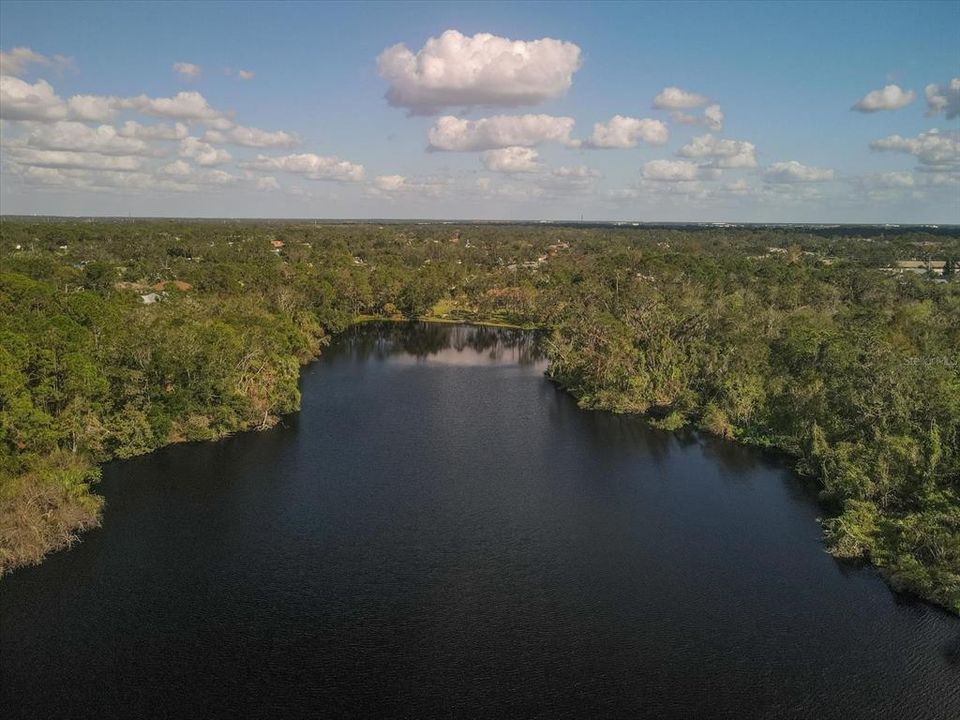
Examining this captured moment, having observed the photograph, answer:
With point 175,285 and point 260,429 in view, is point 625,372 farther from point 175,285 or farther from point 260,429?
point 175,285

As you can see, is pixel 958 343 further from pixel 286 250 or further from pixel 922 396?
pixel 286 250

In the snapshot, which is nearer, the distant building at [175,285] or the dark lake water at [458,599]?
the dark lake water at [458,599]

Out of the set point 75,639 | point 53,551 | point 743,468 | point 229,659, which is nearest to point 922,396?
point 743,468

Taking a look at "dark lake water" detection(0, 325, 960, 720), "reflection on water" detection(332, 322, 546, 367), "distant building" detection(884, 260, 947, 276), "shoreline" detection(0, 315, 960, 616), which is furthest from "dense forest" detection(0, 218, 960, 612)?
"distant building" detection(884, 260, 947, 276)

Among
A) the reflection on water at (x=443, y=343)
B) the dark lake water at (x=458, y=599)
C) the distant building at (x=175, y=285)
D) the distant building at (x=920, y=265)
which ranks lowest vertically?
the dark lake water at (x=458, y=599)

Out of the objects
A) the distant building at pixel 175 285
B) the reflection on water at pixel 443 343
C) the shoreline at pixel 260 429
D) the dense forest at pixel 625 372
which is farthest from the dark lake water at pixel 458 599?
the distant building at pixel 175 285

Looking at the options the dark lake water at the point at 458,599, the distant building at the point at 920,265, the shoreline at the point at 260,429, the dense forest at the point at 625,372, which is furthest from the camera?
the distant building at the point at 920,265

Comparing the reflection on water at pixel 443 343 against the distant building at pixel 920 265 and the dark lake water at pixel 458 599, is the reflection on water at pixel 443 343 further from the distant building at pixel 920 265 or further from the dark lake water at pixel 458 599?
the distant building at pixel 920 265

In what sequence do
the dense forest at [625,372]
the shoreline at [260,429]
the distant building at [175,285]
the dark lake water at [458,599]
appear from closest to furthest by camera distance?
1. the dark lake water at [458,599]
2. the shoreline at [260,429]
3. the dense forest at [625,372]
4. the distant building at [175,285]
